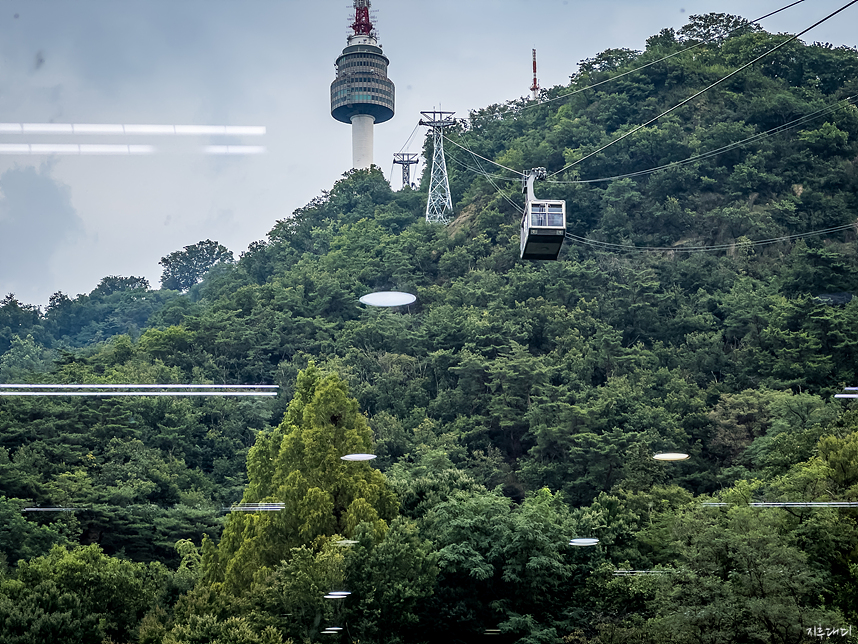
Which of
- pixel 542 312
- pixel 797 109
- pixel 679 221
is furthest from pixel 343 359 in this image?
pixel 797 109

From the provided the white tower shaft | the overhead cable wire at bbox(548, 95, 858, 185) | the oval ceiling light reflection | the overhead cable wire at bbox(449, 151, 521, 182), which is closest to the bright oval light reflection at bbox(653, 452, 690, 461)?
the oval ceiling light reflection

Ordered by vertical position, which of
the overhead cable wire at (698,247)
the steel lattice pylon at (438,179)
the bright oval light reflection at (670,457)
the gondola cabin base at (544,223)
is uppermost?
the steel lattice pylon at (438,179)

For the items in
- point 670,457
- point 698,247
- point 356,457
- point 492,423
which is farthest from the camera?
point 698,247

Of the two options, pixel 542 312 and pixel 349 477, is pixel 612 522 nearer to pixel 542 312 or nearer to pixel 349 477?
pixel 349 477

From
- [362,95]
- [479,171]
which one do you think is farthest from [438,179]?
[362,95]

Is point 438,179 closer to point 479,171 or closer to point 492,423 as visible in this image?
point 479,171

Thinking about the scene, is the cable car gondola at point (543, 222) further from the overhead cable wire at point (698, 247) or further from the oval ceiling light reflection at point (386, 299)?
the overhead cable wire at point (698, 247)

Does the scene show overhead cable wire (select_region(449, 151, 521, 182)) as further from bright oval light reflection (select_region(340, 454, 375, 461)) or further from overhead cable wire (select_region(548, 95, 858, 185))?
bright oval light reflection (select_region(340, 454, 375, 461))

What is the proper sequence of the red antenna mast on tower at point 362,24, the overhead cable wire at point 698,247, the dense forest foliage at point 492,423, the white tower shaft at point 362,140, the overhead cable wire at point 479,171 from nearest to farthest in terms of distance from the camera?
1. the dense forest foliage at point 492,423
2. the red antenna mast on tower at point 362,24
3. the overhead cable wire at point 698,247
4. the overhead cable wire at point 479,171
5. the white tower shaft at point 362,140

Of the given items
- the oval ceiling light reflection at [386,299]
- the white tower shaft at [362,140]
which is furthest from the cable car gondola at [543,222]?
the white tower shaft at [362,140]
